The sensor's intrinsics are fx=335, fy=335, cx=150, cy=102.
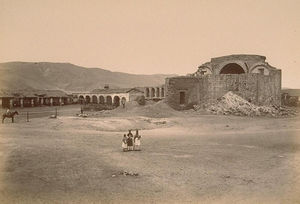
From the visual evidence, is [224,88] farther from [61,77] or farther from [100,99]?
[61,77]

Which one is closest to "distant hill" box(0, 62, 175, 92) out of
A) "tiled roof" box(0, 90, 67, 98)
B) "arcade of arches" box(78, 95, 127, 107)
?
"arcade of arches" box(78, 95, 127, 107)

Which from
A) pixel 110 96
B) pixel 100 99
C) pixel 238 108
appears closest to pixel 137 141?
pixel 238 108

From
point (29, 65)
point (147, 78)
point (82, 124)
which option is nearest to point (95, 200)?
point (82, 124)

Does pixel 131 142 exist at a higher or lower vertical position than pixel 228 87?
lower

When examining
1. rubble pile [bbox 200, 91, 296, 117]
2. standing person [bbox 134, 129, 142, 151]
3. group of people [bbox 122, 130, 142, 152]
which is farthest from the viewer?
rubble pile [bbox 200, 91, 296, 117]

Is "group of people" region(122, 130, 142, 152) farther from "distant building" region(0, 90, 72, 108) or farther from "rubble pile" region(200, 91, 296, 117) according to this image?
"distant building" region(0, 90, 72, 108)
